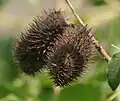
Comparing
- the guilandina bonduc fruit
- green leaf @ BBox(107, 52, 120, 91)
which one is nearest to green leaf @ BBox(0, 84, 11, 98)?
the guilandina bonduc fruit

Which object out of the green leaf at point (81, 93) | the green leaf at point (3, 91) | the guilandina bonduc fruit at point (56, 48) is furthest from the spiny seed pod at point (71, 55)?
the green leaf at point (3, 91)

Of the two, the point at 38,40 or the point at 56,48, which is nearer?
the point at 56,48

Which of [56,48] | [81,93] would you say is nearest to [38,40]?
[56,48]

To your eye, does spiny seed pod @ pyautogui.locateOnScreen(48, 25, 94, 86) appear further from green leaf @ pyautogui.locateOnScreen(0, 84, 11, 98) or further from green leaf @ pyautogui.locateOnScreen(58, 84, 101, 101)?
green leaf @ pyautogui.locateOnScreen(0, 84, 11, 98)

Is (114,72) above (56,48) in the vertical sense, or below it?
below

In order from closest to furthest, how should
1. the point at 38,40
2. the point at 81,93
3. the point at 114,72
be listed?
the point at 114,72 < the point at 38,40 < the point at 81,93

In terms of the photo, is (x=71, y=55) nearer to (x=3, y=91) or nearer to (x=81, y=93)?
(x=81, y=93)
